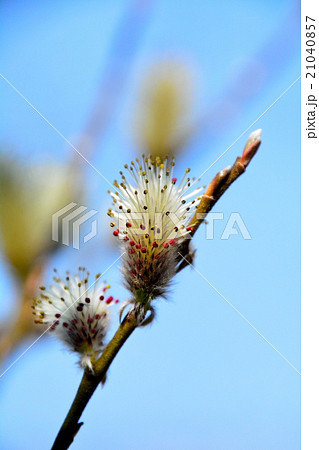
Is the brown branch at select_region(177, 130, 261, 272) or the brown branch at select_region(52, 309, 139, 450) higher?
the brown branch at select_region(177, 130, 261, 272)

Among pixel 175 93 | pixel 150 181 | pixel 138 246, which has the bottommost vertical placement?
pixel 138 246

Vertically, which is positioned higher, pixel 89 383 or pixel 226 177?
pixel 226 177

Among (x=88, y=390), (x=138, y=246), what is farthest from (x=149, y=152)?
(x=88, y=390)

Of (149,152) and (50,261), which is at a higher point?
(149,152)

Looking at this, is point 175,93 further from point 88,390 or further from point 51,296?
point 88,390

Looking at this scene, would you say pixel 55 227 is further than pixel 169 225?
Yes

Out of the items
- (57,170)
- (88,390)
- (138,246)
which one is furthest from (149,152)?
(88,390)

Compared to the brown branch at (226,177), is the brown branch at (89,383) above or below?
below
